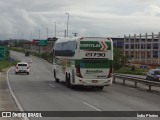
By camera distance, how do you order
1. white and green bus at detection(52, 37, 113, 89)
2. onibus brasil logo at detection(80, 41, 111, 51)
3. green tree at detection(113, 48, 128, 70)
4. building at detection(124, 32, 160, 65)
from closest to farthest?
1. white and green bus at detection(52, 37, 113, 89)
2. onibus brasil logo at detection(80, 41, 111, 51)
3. green tree at detection(113, 48, 128, 70)
4. building at detection(124, 32, 160, 65)

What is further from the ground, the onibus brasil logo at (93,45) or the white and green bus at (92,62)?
the onibus brasil logo at (93,45)

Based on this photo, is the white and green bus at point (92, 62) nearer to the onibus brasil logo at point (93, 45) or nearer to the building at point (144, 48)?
the onibus brasil logo at point (93, 45)

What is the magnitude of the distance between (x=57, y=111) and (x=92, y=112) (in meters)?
1.36

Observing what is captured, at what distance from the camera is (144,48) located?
8600cm

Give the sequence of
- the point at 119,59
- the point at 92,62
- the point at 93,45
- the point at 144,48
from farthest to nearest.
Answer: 1. the point at 144,48
2. the point at 119,59
3. the point at 93,45
4. the point at 92,62

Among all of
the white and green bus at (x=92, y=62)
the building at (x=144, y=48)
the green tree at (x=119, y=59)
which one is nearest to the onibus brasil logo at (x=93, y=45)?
the white and green bus at (x=92, y=62)

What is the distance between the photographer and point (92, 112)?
14.5m

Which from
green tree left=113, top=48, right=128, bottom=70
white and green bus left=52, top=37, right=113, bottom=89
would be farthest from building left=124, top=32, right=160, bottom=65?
white and green bus left=52, top=37, right=113, bottom=89

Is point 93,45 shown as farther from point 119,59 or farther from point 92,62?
point 119,59

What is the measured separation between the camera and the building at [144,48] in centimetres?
8156

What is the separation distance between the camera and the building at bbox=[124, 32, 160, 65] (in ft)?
268

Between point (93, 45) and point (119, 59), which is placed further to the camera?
point (119, 59)

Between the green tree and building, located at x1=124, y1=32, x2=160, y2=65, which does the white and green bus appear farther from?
building, located at x1=124, y1=32, x2=160, y2=65

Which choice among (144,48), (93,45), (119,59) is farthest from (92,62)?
(144,48)
